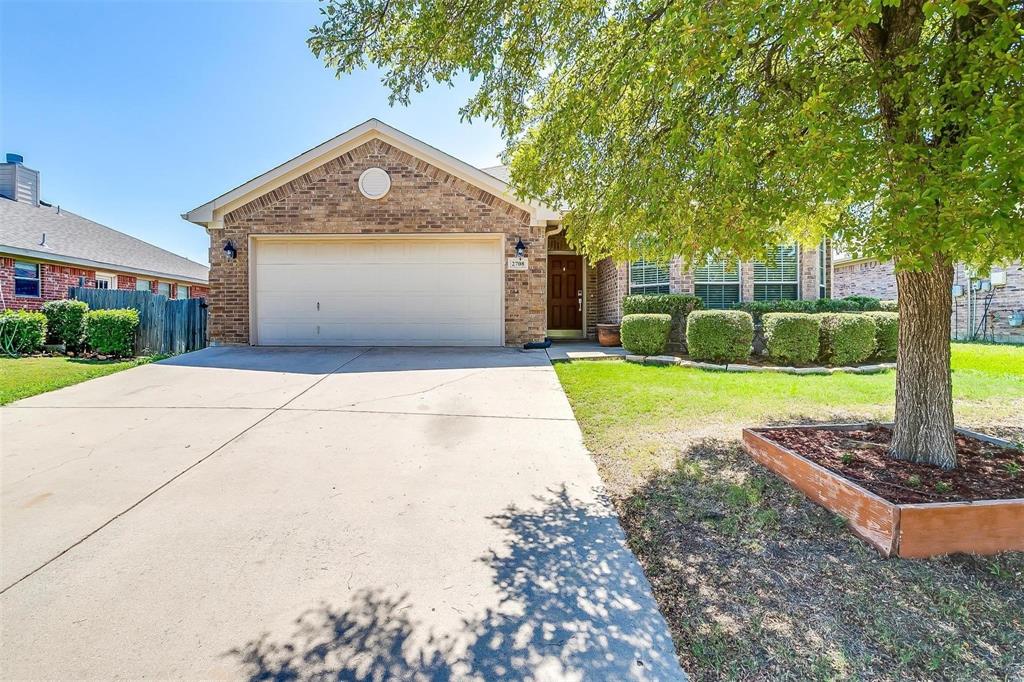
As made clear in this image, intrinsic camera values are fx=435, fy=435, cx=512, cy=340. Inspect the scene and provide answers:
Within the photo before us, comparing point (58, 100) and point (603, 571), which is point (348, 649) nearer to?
point (603, 571)

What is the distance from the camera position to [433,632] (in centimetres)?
180

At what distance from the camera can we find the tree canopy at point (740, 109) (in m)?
1.93

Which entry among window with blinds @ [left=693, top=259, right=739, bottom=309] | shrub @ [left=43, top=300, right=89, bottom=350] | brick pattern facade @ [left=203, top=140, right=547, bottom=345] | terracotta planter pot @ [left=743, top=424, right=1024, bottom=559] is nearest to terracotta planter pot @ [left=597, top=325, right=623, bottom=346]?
brick pattern facade @ [left=203, top=140, right=547, bottom=345]

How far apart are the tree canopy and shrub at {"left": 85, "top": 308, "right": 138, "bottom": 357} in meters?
9.08

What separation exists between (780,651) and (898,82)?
2.91 meters

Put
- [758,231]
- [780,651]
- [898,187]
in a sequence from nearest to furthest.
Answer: [780,651] < [898,187] < [758,231]

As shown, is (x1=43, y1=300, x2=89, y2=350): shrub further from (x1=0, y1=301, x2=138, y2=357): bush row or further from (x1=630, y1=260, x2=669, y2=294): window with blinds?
(x1=630, y1=260, x2=669, y2=294): window with blinds

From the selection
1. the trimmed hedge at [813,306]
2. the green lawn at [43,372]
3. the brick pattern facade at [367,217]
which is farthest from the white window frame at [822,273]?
the green lawn at [43,372]

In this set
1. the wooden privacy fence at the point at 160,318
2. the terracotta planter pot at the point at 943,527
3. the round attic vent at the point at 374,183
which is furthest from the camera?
the wooden privacy fence at the point at 160,318

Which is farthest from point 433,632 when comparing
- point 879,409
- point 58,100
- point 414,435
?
point 58,100

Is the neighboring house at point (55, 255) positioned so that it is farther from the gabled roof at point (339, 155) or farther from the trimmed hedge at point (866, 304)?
the trimmed hedge at point (866, 304)

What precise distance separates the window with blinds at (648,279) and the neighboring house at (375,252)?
254 centimetres

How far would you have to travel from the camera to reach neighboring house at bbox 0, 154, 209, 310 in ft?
40.5

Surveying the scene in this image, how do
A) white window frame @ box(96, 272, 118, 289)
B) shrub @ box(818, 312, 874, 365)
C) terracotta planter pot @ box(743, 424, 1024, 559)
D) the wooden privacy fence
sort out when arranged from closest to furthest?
1. terracotta planter pot @ box(743, 424, 1024, 559)
2. shrub @ box(818, 312, 874, 365)
3. the wooden privacy fence
4. white window frame @ box(96, 272, 118, 289)
